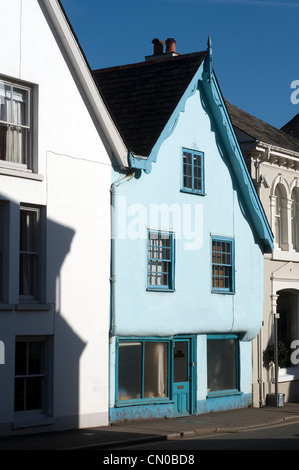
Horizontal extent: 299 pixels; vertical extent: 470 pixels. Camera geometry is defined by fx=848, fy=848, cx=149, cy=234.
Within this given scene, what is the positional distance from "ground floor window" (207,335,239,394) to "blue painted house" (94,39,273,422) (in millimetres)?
31

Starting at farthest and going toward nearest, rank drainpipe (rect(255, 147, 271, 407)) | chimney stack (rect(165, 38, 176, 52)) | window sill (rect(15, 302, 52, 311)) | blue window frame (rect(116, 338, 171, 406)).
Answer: chimney stack (rect(165, 38, 176, 52)) < drainpipe (rect(255, 147, 271, 407)) < blue window frame (rect(116, 338, 171, 406)) < window sill (rect(15, 302, 52, 311))

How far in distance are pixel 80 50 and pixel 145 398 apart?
29.2ft

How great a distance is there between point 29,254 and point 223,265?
25.4ft

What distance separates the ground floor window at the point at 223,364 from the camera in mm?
24547

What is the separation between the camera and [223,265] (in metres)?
25.0

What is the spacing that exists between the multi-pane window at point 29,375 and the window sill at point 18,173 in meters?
3.64

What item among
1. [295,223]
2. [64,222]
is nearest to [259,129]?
[295,223]

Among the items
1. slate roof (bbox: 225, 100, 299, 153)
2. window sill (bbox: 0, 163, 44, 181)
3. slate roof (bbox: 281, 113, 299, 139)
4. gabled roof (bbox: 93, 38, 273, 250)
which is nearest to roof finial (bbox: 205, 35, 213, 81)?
gabled roof (bbox: 93, 38, 273, 250)

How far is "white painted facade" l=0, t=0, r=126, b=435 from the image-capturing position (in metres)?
18.4

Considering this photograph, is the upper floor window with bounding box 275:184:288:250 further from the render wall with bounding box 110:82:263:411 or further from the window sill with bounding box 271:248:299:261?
the render wall with bounding box 110:82:263:411

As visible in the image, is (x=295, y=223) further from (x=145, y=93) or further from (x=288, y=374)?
(x=145, y=93)

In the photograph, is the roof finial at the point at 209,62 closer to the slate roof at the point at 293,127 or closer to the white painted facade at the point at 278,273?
the white painted facade at the point at 278,273

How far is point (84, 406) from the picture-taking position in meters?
19.8
